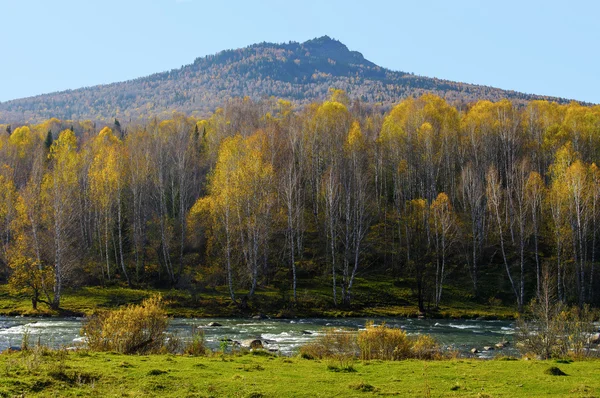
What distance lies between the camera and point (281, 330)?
133 feet

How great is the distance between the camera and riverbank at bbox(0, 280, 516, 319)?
4919 cm

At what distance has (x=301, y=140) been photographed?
73.0 meters

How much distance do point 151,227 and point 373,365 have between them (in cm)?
5266

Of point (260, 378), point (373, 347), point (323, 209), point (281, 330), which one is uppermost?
point (323, 209)

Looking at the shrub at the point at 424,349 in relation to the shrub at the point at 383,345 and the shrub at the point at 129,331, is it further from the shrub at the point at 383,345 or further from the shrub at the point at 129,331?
the shrub at the point at 129,331

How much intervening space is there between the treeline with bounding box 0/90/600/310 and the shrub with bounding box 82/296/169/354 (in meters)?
27.5

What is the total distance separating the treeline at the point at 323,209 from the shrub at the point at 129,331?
27511mm

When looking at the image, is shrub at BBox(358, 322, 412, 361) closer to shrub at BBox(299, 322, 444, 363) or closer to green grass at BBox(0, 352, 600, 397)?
shrub at BBox(299, 322, 444, 363)

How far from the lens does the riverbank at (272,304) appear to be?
1937 inches

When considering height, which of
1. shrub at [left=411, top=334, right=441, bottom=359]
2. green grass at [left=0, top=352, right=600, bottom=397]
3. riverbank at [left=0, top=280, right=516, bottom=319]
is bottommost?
riverbank at [left=0, top=280, right=516, bottom=319]

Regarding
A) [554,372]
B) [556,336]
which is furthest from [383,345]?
[556,336]

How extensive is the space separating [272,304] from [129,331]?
29.6 metres

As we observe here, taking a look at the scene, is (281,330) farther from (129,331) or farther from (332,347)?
(129,331)

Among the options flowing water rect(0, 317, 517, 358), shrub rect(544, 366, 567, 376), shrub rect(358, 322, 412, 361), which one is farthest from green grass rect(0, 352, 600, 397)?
flowing water rect(0, 317, 517, 358)
